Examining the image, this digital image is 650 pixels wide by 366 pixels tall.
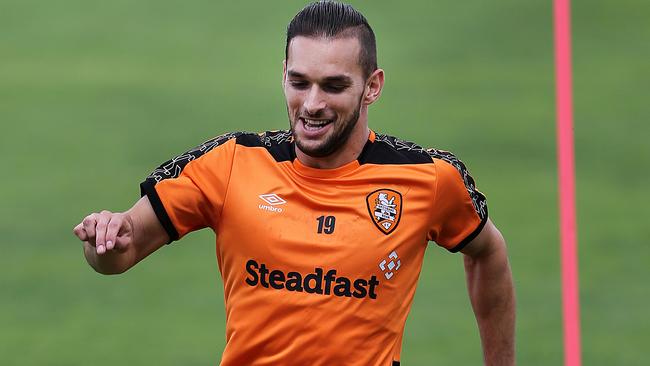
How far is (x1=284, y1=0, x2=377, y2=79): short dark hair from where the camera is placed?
6.14 metres

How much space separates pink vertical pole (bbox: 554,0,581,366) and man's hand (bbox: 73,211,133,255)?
5.74m

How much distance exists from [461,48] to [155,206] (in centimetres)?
1163

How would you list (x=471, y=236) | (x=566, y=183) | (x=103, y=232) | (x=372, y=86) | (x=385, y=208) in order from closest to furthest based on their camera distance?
(x=103, y=232) < (x=385, y=208) < (x=372, y=86) < (x=471, y=236) < (x=566, y=183)

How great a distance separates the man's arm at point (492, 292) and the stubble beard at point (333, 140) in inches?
32.4

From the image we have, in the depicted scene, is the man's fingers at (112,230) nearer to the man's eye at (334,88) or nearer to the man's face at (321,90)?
the man's face at (321,90)

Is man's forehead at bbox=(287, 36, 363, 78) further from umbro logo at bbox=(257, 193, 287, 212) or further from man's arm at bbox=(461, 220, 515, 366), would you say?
man's arm at bbox=(461, 220, 515, 366)

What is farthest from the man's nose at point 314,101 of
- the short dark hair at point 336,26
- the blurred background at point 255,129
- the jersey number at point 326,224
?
the blurred background at point 255,129

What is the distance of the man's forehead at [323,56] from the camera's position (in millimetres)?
6051

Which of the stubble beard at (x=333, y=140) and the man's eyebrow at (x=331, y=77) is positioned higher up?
the man's eyebrow at (x=331, y=77)

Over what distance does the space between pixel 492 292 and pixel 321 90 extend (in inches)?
57.6

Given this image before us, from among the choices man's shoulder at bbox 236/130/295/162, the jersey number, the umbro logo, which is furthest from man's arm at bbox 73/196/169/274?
the jersey number

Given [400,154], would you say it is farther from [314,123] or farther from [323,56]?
[323,56]

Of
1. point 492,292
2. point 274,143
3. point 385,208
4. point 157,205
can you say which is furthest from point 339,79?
point 492,292

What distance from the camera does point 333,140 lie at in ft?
20.1
